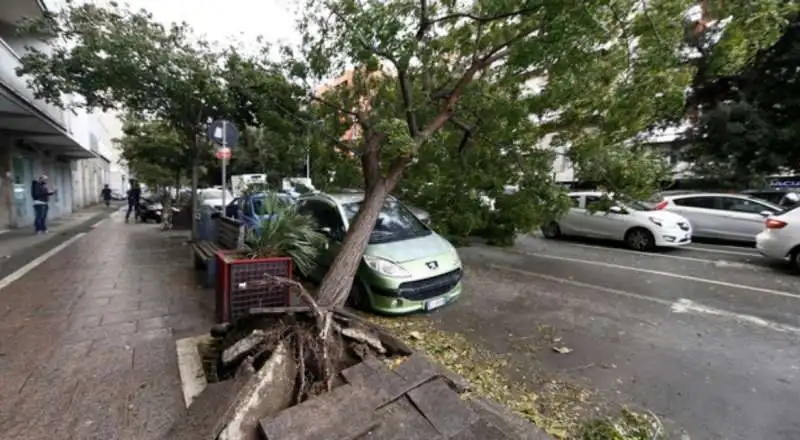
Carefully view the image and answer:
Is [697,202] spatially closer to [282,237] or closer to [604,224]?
[604,224]

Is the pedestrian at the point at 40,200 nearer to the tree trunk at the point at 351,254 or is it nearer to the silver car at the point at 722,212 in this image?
the tree trunk at the point at 351,254

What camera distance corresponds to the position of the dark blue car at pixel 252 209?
4652 mm

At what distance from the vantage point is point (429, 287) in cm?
497

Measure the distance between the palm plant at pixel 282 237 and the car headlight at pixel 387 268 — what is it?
714 millimetres

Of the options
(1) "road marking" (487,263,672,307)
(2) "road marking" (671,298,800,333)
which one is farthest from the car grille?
(2) "road marking" (671,298,800,333)

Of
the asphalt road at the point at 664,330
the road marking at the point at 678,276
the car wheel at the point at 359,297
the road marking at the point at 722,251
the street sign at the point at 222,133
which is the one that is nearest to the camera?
the asphalt road at the point at 664,330

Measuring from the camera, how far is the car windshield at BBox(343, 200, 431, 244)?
18.1 ft

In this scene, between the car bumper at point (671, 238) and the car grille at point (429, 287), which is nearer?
the car grille at point (429, 287)

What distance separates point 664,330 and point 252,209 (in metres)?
6.77

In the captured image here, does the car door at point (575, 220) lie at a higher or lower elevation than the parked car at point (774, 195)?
lower

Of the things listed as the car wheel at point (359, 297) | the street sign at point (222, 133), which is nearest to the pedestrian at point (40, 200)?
the street sign at point (222, 133)

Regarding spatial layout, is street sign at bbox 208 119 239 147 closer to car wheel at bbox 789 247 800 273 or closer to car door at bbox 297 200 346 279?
car door at bbox 297 200 346 279

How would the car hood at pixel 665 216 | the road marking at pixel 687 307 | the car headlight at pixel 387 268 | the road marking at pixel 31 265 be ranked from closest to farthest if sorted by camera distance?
the car headlight at pixel 387 268 < the road marking at pixel 687 307 < the road marking at pixel 31 265 < the car hood at pixel 665 216

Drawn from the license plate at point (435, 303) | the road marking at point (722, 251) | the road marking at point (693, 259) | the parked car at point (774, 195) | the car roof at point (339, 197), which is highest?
the parked car at point (774, 195)
